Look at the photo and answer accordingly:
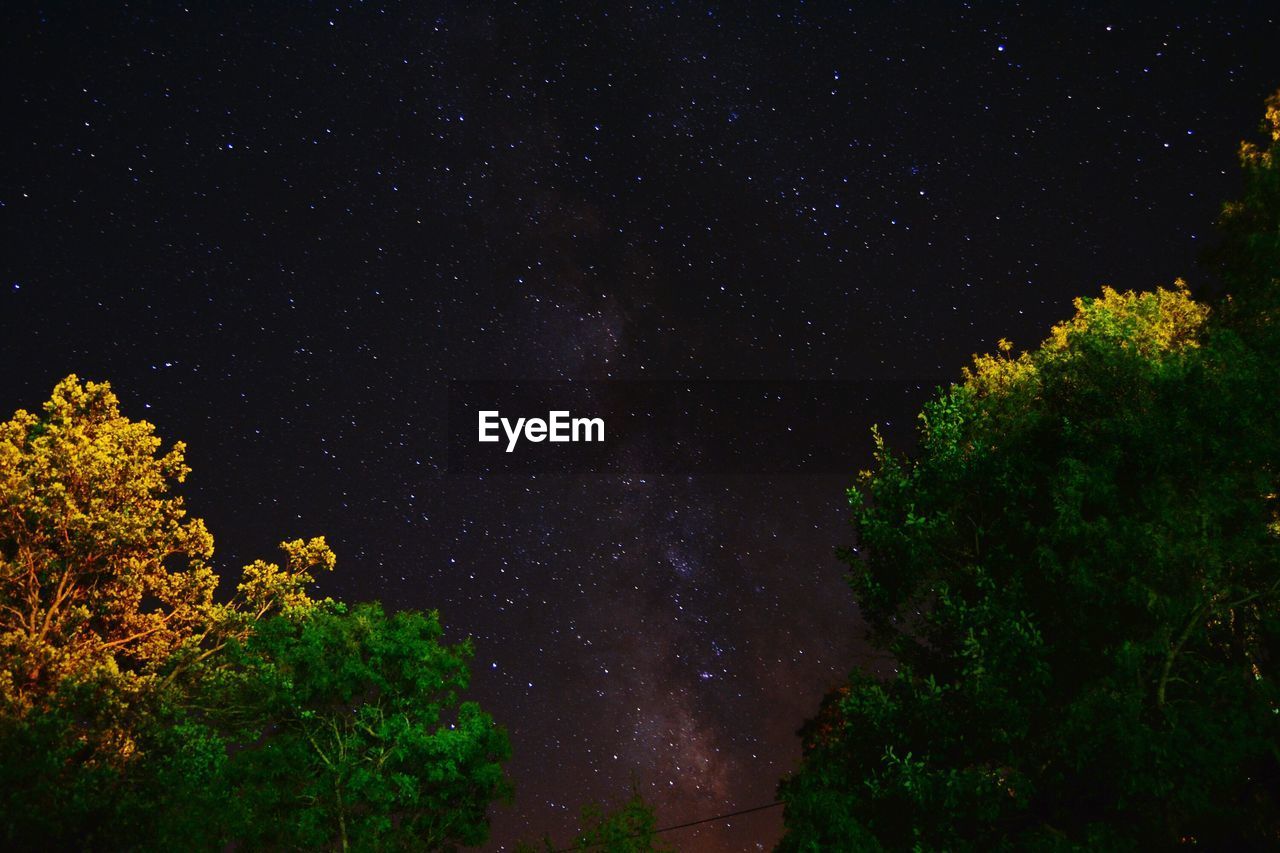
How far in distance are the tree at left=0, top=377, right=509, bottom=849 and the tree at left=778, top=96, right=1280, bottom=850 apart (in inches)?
471

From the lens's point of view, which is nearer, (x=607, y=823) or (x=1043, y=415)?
(x=1043, y=415)

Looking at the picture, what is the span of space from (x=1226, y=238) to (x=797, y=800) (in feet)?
41.3

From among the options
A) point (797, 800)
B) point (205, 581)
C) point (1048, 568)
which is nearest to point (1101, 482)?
point (1048, 568)

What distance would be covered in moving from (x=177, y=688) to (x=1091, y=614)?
18403mm

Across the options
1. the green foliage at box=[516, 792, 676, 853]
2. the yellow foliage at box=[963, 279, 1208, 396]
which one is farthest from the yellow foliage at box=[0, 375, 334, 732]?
the yellow foliage at box=[963, 279, 1208, 396]

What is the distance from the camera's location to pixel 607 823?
1766 cm

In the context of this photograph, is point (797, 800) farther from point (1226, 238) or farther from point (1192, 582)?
point (1226, 238)

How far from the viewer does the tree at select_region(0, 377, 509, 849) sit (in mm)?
17281

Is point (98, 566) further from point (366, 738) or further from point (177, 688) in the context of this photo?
point (366, 738)

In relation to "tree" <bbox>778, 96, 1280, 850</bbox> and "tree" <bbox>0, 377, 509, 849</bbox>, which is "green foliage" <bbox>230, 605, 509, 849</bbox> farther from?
"tree" <bbox>778, 96, 1280, 850</bbox>

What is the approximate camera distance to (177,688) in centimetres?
1978

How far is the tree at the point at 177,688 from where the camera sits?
1728 cm

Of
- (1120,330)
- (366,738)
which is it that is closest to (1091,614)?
(1120,330)

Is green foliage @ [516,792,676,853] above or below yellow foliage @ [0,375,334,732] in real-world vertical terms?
below
